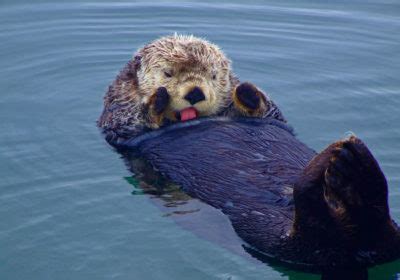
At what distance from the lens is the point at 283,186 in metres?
5.01

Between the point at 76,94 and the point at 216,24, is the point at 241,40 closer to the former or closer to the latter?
the point at 216,24

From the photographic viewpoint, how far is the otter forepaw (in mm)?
6168

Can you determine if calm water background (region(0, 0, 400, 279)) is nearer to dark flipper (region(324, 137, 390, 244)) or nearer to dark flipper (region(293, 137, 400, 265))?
dark flipper (region(293, 137, 400, 265))

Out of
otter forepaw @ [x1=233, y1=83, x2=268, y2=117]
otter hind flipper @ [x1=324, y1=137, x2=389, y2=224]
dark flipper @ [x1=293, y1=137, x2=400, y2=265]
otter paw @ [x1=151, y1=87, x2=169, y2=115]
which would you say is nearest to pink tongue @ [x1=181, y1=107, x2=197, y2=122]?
otter paw @ [x1=151, y1=87, x2=169, y2=115]

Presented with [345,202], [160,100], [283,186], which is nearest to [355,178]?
[345,202]

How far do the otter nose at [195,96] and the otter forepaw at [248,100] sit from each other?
10.6 inches

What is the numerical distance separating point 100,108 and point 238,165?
227cm

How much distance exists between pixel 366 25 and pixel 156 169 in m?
4.71

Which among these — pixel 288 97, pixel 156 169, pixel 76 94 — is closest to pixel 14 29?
pixel 76 94

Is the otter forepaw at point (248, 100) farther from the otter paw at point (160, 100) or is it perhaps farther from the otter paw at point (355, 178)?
the otter paw at point (355, 178)

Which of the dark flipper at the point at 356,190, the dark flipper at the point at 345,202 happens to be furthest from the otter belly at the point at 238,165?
the dark flipper at the point at 356,190

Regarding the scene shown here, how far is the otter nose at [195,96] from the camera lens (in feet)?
20.0

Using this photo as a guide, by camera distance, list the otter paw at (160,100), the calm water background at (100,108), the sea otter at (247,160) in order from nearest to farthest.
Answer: the sea otter at (247,160), the calm water background at (100,108), the otter paw at (160,100)

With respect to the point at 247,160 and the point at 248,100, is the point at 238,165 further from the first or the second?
the point at 248,100
